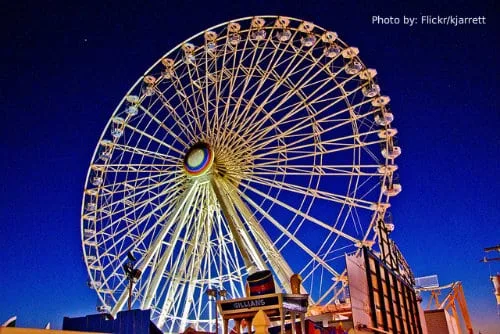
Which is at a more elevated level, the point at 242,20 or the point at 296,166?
the point at 242,20

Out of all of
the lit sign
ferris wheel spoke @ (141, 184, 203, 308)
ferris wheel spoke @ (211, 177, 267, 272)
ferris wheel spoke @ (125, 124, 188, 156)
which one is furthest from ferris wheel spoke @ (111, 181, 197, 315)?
the lit sign

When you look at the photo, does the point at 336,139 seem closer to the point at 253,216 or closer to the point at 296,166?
the point at 296,166

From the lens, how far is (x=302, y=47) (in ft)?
71.7

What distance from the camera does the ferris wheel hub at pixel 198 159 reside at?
20450mm

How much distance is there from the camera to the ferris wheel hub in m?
20.5

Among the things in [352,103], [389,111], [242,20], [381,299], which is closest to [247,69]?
[242,20]

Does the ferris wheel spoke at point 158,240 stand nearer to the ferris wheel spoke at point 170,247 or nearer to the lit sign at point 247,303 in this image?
the ferris wheel spoke at point 170,247

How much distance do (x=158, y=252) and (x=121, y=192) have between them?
3836 mm

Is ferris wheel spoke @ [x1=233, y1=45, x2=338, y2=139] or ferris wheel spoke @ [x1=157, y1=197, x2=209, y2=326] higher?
ferris wheel spoke @ [x1=233, y1=45, x2=338, y2=139]

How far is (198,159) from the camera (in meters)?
20.8

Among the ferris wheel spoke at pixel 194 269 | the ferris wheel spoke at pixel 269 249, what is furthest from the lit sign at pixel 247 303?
the ferris wheel spoke at pixel 194 269

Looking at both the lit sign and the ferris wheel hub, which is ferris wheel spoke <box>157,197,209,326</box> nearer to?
the ferris wheel hub

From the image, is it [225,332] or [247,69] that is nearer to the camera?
[225,332]

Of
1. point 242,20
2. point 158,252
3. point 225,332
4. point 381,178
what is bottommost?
point 225,332
